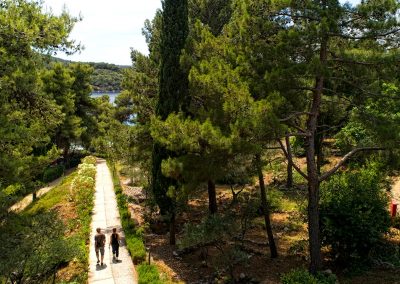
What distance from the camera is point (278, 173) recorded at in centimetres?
3009

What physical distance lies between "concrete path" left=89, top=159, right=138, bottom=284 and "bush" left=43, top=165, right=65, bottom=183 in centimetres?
784

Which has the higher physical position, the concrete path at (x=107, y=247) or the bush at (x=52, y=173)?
the bush at (x=52, y=173)

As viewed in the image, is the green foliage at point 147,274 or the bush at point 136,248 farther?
the bush at point 136,248

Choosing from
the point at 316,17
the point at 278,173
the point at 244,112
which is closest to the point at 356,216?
the point at 244,112

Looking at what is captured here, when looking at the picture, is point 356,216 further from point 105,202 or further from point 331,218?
point 105,202

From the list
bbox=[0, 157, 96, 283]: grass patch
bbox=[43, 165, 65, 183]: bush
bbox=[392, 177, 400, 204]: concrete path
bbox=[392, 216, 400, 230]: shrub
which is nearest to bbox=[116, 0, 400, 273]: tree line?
bbox=[0, 157, 96, 283]: grass patch

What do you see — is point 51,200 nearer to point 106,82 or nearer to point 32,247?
point 32,247

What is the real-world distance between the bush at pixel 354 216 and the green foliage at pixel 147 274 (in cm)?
637

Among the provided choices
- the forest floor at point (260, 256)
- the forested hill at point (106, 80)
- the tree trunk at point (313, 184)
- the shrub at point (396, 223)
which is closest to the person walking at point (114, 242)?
the forest floor at point (260, 256)

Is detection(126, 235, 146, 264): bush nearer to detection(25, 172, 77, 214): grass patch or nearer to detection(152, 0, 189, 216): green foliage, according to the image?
detection(152, 0, 189, 216): green foliage

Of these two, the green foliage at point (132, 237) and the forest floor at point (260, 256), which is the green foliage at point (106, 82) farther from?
the forest floor at point (260, 256)

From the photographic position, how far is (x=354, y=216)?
1399cm

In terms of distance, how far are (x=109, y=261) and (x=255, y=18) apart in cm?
1113

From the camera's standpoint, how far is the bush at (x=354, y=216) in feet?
Answer: 45.6
